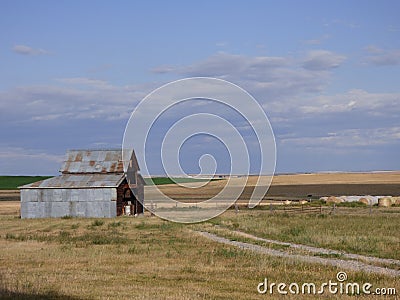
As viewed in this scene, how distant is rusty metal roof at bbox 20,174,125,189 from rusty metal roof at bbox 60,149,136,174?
0.72 meters

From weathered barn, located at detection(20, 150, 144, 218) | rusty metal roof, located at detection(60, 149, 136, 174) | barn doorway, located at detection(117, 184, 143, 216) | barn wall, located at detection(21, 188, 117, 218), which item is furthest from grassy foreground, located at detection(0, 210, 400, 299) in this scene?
Answer: rusty metal roof, located at detection(60, 149, 136, 174)

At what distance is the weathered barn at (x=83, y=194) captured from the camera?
4978 centimetres

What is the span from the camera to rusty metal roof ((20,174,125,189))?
165 feet

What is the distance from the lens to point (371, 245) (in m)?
23.7

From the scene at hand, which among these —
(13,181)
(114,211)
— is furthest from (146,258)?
(13,181)

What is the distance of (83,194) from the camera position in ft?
164

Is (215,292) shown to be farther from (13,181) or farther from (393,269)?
(13,181)

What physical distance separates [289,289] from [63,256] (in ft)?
31.8

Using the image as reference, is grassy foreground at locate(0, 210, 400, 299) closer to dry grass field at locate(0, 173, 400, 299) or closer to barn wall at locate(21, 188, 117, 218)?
dry grass field at locate(0, 173, 400, 299)

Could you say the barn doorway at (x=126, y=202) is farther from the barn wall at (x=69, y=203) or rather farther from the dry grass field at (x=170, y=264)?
the dry grass field at (x=170, y=264)

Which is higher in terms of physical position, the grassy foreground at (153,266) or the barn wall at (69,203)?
the barn wall at (69,203)

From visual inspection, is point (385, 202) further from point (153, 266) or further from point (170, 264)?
point (153, 266)

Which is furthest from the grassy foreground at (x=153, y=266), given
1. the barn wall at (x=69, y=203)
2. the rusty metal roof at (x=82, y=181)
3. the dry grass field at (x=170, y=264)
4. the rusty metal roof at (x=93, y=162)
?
the rusty metal roof at (x=93, y=162)

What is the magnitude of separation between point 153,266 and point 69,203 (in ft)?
108
